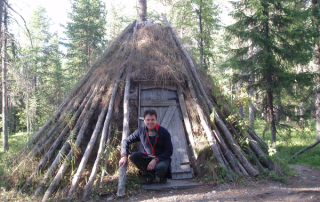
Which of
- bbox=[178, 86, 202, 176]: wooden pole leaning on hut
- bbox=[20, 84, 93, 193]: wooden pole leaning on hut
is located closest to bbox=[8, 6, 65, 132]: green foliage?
bbox=[20, 84, 93, 193]: wooden pole leaning on hut

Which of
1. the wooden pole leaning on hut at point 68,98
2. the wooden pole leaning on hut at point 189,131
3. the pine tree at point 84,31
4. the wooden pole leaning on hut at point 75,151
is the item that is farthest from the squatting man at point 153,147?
the pine tree at point 84,31

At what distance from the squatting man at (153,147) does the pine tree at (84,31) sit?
45.9ft

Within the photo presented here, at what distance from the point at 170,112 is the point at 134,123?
1.02m

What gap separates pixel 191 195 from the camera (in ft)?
12.9

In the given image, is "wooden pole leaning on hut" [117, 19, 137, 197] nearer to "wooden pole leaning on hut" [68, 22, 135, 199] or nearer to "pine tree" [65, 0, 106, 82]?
"wooden pole leaning on hut" [68, 22, 135, 199]

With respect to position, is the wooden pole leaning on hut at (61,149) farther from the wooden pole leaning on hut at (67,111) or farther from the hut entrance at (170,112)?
the hut entrance at (170,112)

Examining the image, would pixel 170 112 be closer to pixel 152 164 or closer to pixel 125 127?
pixel 125 127

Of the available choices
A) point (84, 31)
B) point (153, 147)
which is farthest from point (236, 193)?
point (84, 31)

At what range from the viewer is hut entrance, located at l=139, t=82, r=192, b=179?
497 centimetres

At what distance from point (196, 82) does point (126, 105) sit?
93.2 inches

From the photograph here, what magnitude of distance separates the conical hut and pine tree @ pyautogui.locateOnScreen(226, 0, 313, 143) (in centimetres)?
306

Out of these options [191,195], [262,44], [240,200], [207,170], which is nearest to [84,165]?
[191,195]

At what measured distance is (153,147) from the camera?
4156mm

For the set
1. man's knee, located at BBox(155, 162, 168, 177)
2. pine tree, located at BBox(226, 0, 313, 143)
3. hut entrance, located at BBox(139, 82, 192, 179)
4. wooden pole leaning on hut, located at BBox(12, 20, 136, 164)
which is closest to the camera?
man's knee, located at BBox(155, 162, 168, 177)
